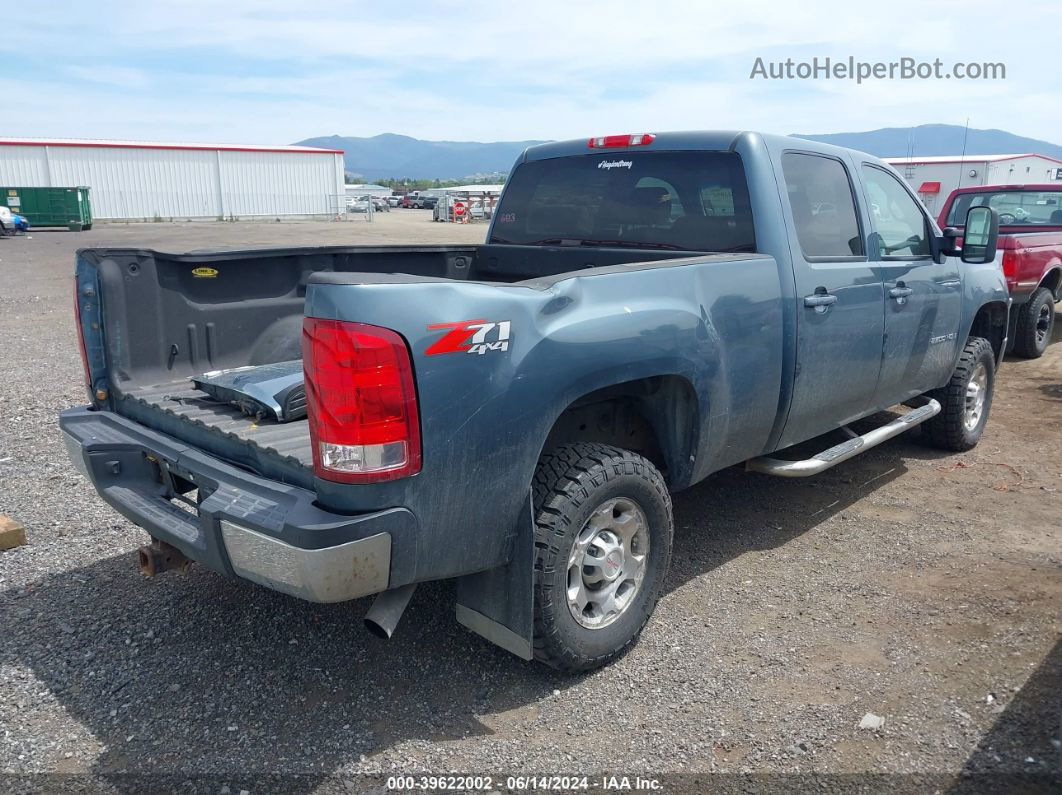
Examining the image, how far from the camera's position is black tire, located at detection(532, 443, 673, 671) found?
3.07 metres

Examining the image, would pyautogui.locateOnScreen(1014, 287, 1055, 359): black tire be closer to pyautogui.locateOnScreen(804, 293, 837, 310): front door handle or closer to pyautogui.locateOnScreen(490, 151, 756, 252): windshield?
pyautogui.locateOnScreen(804, 293, 837, 310): front door handle

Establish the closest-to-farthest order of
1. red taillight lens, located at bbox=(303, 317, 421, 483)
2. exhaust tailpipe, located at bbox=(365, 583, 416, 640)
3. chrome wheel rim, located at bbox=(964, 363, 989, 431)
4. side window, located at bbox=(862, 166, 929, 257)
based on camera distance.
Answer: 1. red taillight lens, located at bbox=(303, 317, 421, 483)
2. exhaust tailpipe, located at bbox=(365, 583, 416, 640)
3. side window, located at bbox=(862, 166, 929, 257)
4. chrome wheel rim, located at bbox=(964, 363, 989, 431)

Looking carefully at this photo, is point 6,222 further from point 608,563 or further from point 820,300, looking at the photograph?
Answer: point 608,563

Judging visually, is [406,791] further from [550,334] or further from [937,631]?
[937,631]

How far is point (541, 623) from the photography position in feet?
10.2

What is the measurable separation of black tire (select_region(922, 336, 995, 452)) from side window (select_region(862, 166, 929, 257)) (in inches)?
41.8

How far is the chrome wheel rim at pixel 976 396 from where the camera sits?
6.18 m

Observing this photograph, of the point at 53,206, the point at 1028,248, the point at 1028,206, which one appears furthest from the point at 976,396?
the point at 53,206

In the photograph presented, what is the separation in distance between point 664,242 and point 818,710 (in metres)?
2.26

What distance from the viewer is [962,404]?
6.01 m

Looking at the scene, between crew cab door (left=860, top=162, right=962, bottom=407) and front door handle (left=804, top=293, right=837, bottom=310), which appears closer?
front door handle (left=804, top=293, right=837, bottom=310)

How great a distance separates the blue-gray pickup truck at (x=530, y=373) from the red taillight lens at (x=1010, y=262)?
4394 millimetres

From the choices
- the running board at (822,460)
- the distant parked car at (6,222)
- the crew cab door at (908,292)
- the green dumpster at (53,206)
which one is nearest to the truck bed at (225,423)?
the running board at (822,460)

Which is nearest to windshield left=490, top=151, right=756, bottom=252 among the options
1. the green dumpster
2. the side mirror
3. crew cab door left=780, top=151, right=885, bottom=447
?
crew cab door left=780, top=151, right=885, bottom=447
